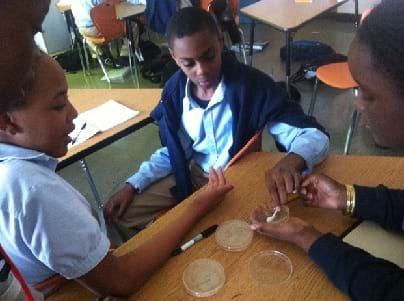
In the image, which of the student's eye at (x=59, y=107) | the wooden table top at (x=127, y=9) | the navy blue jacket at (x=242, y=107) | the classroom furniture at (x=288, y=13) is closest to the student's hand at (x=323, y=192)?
the navy blue jacket at (x=242, y=107)

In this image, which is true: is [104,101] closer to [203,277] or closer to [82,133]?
[82,133]

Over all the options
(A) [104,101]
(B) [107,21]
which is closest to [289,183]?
(A) [104,101]

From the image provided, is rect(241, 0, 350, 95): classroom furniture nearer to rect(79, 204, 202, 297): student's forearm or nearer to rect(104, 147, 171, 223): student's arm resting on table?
rect(104, 147, 171, 223): student's arm resting on table

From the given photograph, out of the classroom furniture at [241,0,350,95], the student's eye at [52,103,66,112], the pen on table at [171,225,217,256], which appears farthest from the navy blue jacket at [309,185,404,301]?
the classroom furniture at [241,0,350,95]

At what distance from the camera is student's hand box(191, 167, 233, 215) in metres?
1.14

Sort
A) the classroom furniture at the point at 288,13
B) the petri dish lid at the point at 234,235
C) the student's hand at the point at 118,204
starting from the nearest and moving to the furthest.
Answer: the petri dish lid at the point at 234,235
the student's hand at the point at 118,204
the classroom furniture at the point at 288,13

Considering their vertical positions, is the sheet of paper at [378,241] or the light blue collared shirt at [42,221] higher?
the light blue collared shirt at [42,221]

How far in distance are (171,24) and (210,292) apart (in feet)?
3.60

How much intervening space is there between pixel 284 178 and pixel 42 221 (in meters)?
0.67

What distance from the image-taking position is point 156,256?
39.1 inches

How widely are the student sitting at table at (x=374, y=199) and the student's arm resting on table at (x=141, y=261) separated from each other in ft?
0.58

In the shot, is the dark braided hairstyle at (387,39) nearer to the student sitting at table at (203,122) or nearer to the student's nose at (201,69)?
the student sitting at table at (203,122)

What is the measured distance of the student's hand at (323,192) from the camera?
1.09m

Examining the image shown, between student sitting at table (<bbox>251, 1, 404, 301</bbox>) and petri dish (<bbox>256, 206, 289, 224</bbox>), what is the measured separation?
2cm
